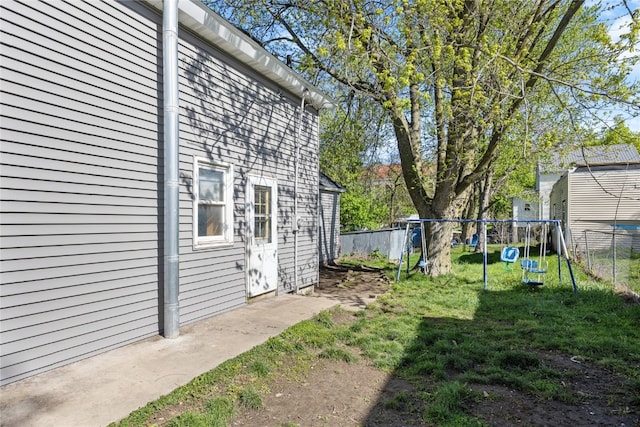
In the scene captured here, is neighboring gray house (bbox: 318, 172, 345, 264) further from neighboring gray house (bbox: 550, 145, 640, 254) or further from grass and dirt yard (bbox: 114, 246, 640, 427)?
neighboring gray house (bbox: 550, 145, 640, 254)

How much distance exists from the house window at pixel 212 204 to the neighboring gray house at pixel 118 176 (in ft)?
0.07

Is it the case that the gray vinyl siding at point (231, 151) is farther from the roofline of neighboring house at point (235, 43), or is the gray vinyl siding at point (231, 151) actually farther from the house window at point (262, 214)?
the house window at point (262, 214)

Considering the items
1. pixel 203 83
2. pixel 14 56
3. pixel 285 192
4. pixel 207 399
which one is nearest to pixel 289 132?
pixel 285 192

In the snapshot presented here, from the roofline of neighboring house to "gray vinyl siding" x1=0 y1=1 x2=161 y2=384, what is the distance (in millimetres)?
444

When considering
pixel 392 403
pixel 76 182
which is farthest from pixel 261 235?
pixel 392 403

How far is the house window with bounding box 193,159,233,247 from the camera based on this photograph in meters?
5.11

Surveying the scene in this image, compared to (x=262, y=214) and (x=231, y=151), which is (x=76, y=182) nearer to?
(x=231, y=151)

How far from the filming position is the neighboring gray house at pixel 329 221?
13.3 m

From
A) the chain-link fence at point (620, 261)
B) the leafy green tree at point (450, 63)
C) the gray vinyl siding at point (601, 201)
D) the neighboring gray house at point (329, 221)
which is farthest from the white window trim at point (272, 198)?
the gray vinyl siding at point (601, 201)

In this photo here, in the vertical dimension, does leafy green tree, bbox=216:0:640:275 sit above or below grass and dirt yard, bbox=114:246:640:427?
above

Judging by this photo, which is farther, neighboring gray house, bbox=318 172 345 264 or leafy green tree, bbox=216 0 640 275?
neighboring gray house, bbox=318 172 345 264

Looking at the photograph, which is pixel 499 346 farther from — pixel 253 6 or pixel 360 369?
pixel 253 6

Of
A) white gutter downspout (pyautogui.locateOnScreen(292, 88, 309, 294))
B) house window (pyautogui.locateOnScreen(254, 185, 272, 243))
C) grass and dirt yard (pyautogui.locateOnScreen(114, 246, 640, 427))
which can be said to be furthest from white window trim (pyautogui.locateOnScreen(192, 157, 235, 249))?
white gutter downspout (pyautogui.locateOnScreen(292, 88, 309, 294))

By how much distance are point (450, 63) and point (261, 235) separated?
4984 millimetres
